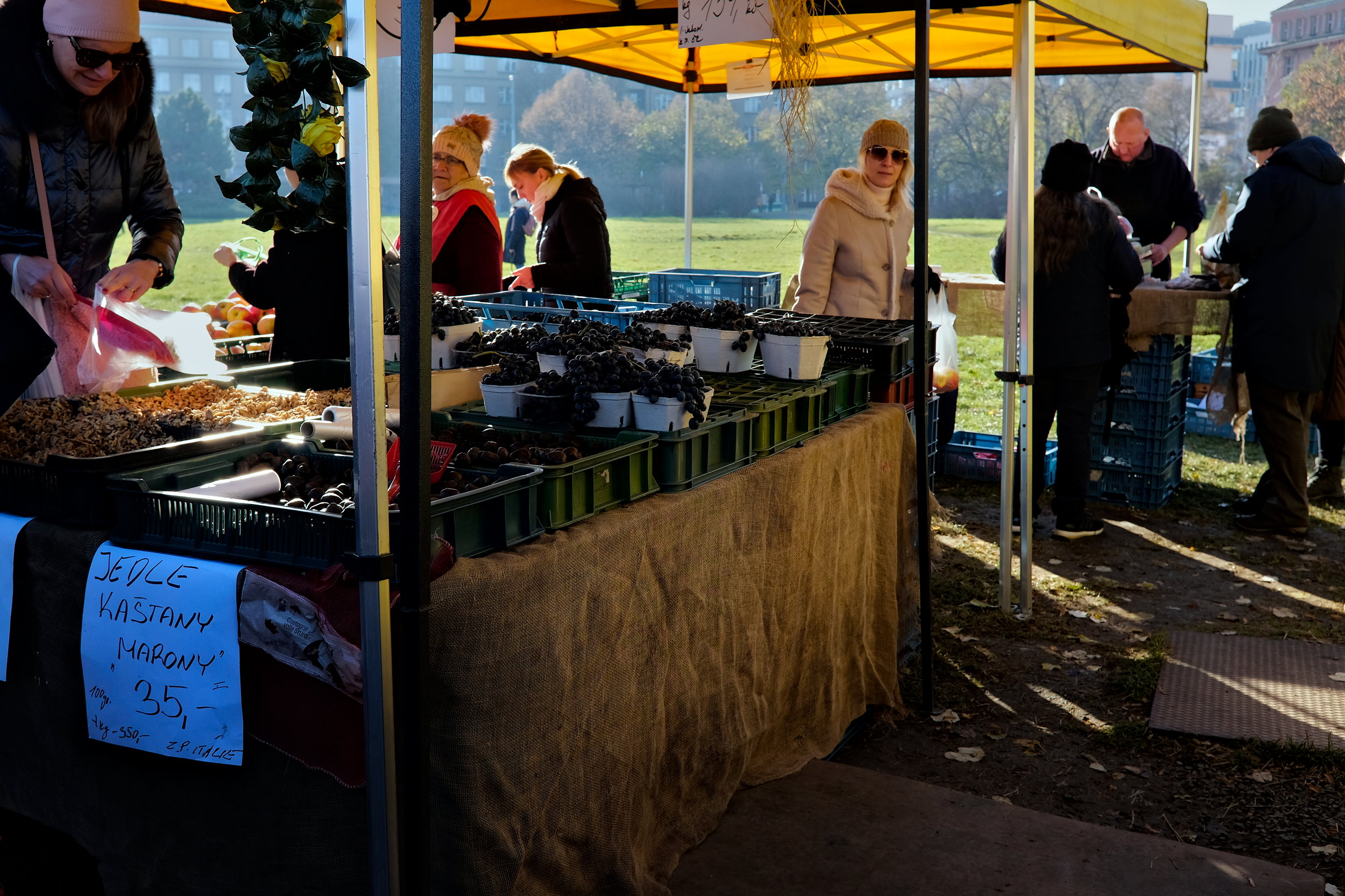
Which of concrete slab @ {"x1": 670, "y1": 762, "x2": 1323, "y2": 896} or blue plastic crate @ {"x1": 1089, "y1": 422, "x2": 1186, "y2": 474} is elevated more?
blue plastic crate @ {"x1": 1089, "y1": 422, "x2": 1186, "y2": 474}

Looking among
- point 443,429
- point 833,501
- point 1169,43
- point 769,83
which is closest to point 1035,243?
point 1169,43

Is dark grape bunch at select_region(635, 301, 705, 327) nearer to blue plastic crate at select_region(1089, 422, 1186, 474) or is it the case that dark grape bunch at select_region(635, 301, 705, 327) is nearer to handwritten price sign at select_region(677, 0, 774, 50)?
handwritten price sign at select_region(677, 0, 774, 50)

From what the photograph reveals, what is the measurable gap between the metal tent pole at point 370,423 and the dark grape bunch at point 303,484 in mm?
217

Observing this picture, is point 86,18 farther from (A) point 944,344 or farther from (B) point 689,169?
(B) point 689,169

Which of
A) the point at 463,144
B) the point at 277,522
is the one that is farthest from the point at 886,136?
the point at 277,522

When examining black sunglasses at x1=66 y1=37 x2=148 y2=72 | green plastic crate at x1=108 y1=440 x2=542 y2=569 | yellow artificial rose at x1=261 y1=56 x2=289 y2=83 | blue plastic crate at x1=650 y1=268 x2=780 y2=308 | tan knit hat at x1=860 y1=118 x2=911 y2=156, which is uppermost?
tan knit hat at x1=860 y1=118 x2=911 y2=156

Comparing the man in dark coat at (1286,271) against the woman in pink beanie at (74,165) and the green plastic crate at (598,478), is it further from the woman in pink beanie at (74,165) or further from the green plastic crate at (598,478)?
the woman in pink beanie at (74,165)

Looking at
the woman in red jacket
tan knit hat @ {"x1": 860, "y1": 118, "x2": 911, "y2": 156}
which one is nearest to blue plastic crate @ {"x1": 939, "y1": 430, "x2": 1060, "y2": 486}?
tan knit hat @ {"x1": 860, "y1": 118, "x2": 911, "y2": 156}

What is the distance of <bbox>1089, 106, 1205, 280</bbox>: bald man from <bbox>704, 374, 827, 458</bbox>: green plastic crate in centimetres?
418

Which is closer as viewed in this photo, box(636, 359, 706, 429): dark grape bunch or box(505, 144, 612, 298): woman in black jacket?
box(636, 359, 706, 429): dark grape bunch

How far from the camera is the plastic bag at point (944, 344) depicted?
5992 millimetres

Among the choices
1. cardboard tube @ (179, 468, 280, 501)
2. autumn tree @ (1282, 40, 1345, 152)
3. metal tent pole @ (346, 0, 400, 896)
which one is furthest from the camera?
autumn tree @ (1282, 40, 1345, 152)

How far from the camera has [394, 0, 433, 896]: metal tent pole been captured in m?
1.72

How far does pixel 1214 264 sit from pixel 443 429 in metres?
5.17
